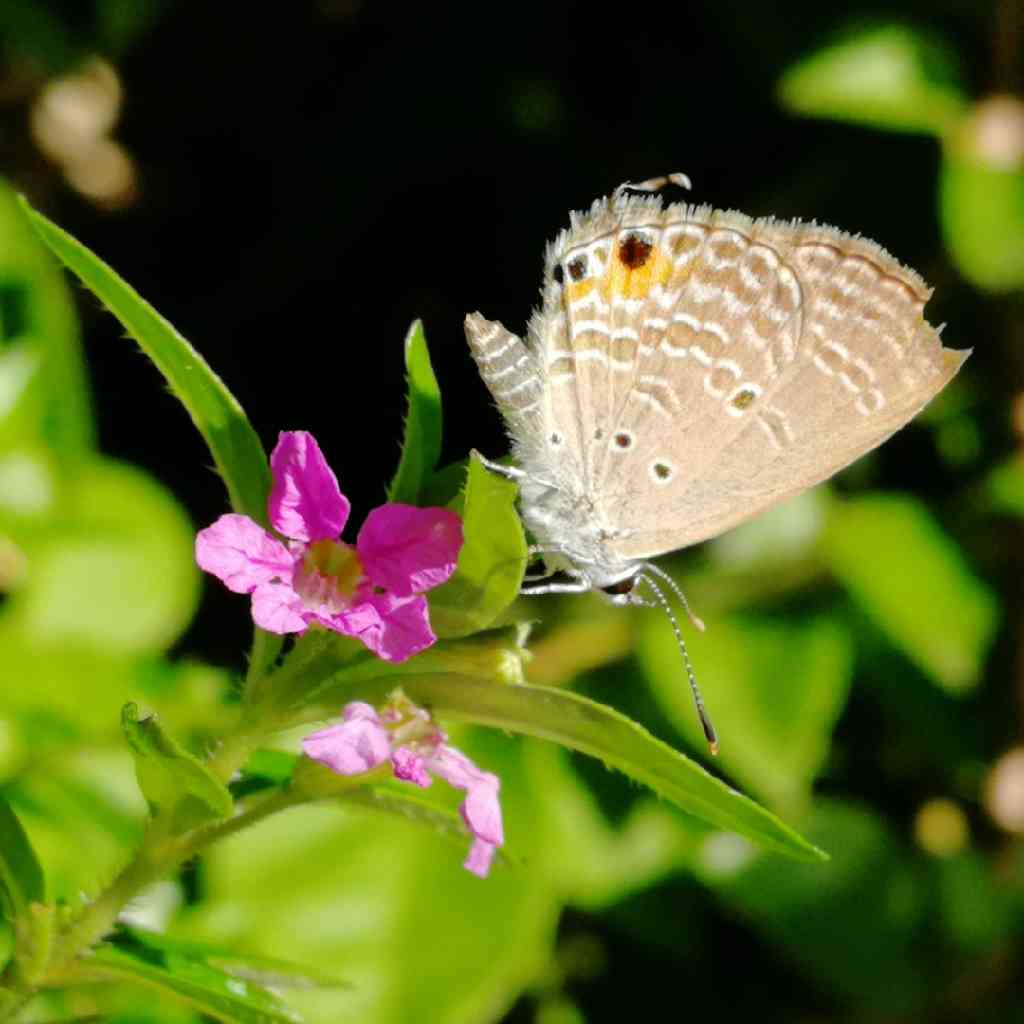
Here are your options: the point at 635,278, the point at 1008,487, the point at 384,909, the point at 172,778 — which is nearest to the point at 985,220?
the point at 1008,487

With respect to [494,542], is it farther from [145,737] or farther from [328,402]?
[328,402]

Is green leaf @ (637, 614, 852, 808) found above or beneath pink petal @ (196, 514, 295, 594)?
above

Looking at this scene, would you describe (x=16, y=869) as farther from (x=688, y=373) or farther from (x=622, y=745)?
(x=688, y=373)

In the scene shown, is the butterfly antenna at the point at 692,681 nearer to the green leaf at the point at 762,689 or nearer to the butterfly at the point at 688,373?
the butterfly at the point at 688,373

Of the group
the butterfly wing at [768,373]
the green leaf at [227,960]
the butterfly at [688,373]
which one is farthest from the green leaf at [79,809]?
the butterfly wing at [768,373]

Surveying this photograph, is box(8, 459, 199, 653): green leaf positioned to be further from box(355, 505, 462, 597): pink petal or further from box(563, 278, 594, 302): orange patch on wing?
box(355, 505, 462, 597): pink petal

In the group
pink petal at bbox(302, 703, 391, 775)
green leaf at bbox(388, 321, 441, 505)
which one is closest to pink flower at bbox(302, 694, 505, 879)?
pink petal at bbox(302, 703, 391, 775)
